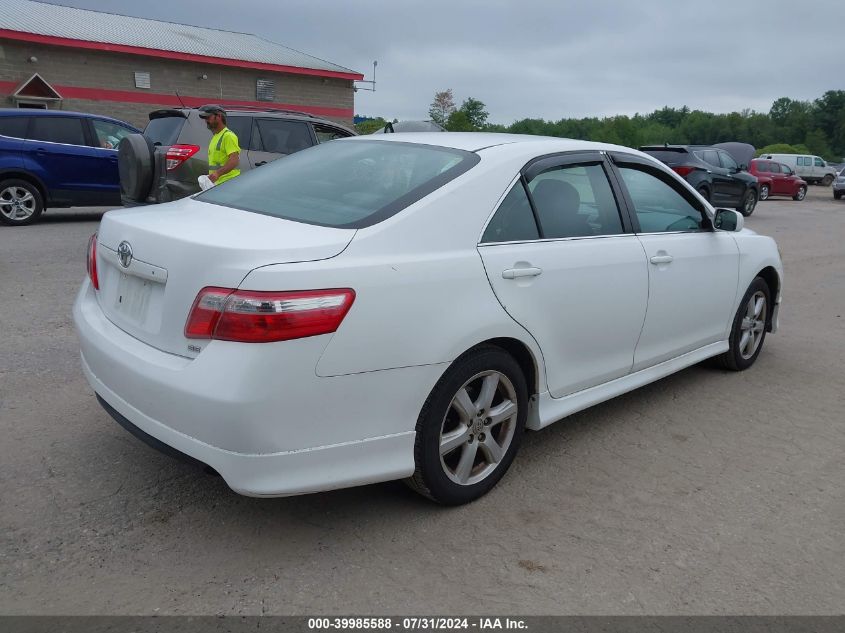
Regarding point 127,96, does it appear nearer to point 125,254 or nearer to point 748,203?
point 748,203

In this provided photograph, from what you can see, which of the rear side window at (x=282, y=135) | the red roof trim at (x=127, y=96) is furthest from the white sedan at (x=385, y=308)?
the red roof trim at (x=127, y=96)

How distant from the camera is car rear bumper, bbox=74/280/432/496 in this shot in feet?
7.93

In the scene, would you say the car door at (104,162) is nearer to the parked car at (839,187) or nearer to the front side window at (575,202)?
the front side window at (575,202)

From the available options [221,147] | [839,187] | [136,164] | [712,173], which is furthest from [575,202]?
[839,187]

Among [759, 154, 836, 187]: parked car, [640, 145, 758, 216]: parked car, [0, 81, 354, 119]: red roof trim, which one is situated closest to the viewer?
[640, 145, 758, 216]: parked car

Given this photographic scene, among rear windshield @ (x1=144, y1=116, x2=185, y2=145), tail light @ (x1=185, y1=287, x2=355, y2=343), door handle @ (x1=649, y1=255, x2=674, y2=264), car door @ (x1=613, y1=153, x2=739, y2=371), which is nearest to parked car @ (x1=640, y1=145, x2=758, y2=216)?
rear windshield @ (x1=144, y1=116, x2=185, y2=145)

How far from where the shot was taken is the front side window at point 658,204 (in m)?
4.03

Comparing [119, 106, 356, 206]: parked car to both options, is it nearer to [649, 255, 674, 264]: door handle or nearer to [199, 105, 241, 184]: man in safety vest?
[199, 105, 241, 184]: man in safety vest

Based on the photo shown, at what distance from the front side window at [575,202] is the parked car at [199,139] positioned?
4.89 m

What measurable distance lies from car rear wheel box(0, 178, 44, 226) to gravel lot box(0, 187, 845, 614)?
24.5 ft

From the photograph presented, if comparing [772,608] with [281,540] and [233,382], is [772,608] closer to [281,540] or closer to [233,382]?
[281,540]
